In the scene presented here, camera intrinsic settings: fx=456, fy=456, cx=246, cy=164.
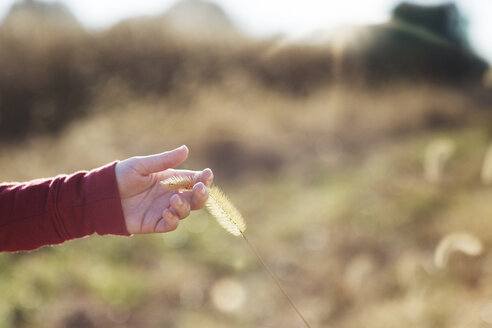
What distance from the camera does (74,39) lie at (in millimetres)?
9000

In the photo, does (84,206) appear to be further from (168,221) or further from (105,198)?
(168,221)

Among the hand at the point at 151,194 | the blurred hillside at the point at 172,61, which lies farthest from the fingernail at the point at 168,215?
the blurred hillside at the point at 172,61

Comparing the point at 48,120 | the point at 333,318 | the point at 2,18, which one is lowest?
the point at 48,120

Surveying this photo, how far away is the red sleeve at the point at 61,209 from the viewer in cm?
152

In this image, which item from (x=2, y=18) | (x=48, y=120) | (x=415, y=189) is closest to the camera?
(x=415, y=189)

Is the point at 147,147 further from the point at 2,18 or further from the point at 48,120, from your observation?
the point at 2,18

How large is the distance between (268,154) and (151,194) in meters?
4.88

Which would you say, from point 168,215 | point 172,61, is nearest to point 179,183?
point 168,215

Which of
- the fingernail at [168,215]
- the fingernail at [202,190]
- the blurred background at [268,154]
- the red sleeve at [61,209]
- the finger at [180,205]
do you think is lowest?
the blurred background at [268,154]

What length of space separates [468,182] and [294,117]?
129 inches

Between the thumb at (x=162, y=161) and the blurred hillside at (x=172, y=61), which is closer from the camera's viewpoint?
the thumb at (x=162, y=161)

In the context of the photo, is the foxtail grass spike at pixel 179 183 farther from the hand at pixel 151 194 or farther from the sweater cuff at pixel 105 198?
the sweater cuff at pixel 105 198

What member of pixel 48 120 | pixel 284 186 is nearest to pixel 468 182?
pixel 284 186

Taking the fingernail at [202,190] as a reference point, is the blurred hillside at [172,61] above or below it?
below
